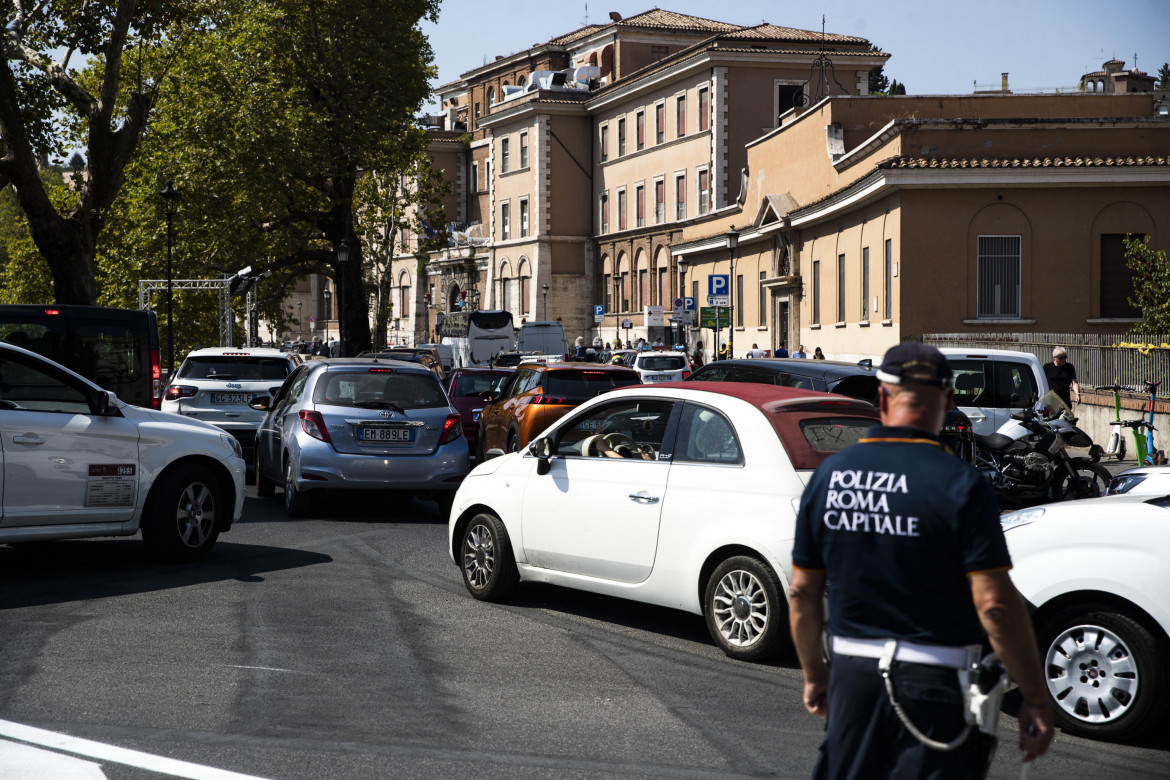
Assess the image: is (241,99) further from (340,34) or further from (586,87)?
(586,87)

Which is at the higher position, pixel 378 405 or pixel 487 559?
pixel 378 405

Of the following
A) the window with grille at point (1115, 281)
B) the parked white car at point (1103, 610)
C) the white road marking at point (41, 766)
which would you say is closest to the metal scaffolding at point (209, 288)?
the window with grille at point (1115, 281)

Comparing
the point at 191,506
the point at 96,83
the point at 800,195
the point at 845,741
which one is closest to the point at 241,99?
the point at 96,83

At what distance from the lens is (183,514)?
10906mm

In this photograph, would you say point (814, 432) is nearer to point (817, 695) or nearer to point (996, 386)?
point (817, 695)

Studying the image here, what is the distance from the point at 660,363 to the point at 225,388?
22.1 meters

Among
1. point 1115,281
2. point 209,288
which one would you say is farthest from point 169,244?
point 1115,281

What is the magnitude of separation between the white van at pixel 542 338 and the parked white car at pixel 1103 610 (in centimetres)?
5763

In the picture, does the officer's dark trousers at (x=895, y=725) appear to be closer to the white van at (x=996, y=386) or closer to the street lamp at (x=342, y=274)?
the white van at (x=996, y=386)

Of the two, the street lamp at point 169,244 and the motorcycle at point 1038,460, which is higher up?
the street lamp at point 169,244

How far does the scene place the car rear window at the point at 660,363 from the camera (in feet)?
129

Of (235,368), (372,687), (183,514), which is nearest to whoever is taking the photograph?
(372,687)

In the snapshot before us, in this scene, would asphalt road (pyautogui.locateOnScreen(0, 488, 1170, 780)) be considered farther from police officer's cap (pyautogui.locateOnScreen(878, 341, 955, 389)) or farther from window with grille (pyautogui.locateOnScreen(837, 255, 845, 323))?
window with grille (pyautogui.locateOnScreen(837, 255, 845, 323))

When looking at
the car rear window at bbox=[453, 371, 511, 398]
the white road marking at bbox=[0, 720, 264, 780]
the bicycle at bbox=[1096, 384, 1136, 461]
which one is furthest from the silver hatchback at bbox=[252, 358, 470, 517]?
the bicycle at bbox=[1096, 384, 1136, 461]
